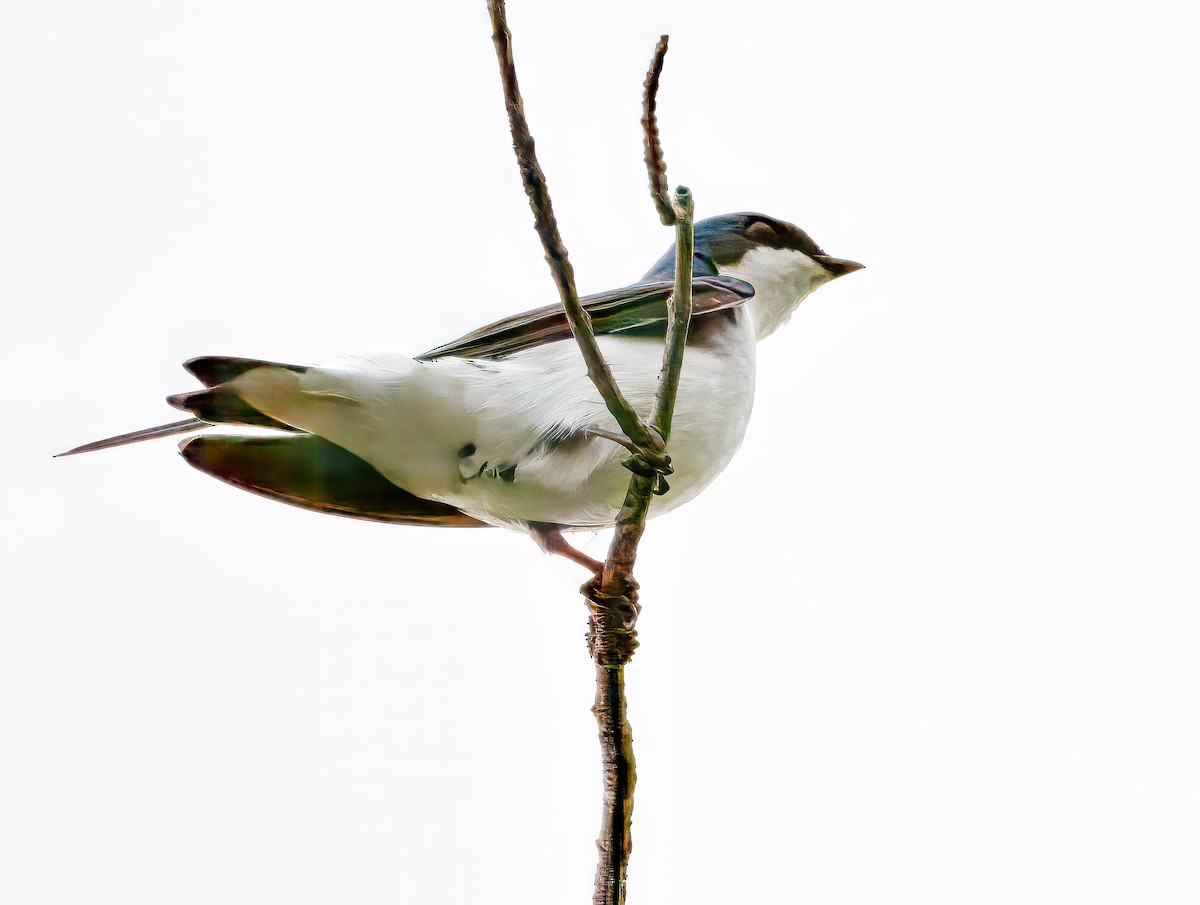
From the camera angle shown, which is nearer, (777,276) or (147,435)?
(147,435)

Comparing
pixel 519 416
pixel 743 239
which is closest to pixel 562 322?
pixel 519 416

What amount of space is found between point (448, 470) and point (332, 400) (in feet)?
1.44

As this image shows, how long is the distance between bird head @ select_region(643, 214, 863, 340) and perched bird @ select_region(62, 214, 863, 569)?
0.82 metres

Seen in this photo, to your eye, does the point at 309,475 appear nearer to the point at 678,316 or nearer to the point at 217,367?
the point at 217,367

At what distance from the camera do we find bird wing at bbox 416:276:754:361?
353cm

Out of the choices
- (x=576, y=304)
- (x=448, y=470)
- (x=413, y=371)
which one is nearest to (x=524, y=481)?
(x=448, y=470)

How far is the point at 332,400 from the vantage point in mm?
3373

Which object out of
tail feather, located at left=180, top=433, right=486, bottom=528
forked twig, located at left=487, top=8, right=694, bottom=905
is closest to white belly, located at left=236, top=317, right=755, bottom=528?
tail feather, located at left=180, top=433, right=486, bottom=528

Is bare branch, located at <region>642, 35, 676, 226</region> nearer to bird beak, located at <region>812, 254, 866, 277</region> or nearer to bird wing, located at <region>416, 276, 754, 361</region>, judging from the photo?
bird wing, located at <region>416, 276, 754, 361</region>

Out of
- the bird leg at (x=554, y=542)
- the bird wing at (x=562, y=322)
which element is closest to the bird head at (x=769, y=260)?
the bird wing at (x=562, y=322)

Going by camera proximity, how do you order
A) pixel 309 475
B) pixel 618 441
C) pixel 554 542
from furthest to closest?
pixel 554 542 < pixel 309 475 < pixel 618 441

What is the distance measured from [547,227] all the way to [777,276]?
8.48 feet

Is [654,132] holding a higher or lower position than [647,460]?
higher

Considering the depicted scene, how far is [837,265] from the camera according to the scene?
474cm
